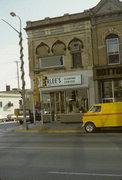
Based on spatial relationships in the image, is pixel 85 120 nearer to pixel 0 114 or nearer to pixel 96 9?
pixel 96 9

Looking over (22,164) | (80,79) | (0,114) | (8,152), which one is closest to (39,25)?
(80,79)

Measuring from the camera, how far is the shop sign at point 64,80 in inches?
1057

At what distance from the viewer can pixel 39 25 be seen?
28.7 metres

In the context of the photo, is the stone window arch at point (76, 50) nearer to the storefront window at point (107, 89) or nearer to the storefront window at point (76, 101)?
the storefront window at point (76, 101)

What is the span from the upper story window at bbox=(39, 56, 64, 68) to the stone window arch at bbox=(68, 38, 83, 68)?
1.18 meters

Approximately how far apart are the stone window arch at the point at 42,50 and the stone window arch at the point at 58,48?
62 centimetres

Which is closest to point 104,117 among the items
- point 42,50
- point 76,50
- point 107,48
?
point 107,48

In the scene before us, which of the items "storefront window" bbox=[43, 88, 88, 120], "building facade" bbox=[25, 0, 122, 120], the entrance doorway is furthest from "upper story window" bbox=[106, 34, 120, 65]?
the entrance doorway

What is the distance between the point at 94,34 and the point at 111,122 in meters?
10.8

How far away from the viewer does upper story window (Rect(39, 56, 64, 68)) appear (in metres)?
27.9

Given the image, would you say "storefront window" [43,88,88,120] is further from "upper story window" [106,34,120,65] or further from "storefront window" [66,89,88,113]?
"upper story window" [106,34,120,65]

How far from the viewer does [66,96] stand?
1102 inches

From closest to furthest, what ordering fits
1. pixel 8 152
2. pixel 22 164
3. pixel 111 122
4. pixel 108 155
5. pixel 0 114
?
pixel 22 164 < pixel 108 155 < pixel 8 152 < pixel 111 122 < pixel 0 114

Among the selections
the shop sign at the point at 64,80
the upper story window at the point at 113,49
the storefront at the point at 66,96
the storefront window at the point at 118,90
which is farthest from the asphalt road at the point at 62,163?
the upper story window at the point at 113,49
